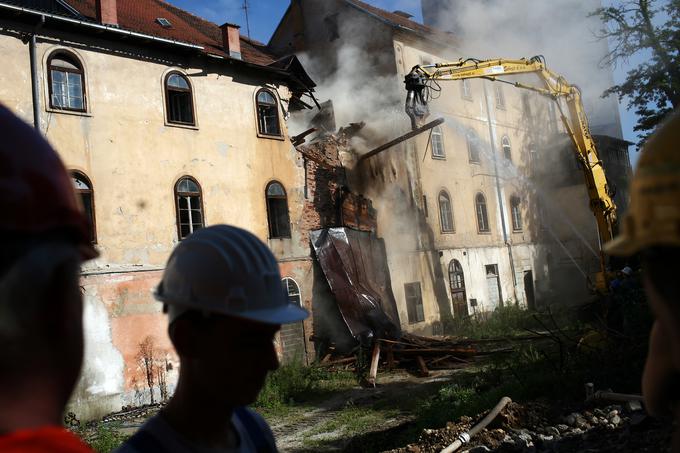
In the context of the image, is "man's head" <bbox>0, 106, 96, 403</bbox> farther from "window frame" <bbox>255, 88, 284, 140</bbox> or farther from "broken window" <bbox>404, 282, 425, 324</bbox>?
"broken window" <bbox>404, 282, 425, 324</bbox>

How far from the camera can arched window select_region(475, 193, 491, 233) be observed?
83.4 feet

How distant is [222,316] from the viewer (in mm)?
1694

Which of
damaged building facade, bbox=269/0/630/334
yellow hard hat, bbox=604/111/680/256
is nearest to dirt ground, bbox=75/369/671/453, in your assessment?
yellow hard hat, bbox=604/111/680/256

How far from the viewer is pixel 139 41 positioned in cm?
1391

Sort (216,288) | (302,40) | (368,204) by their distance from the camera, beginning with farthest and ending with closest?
(302,40) → (368,204) → (216,288)

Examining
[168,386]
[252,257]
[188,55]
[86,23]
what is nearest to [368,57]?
[188,55]

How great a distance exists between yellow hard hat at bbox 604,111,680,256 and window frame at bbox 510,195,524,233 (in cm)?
2754

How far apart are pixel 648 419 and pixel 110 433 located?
8010 mm

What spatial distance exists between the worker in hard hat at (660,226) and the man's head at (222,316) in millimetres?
1057

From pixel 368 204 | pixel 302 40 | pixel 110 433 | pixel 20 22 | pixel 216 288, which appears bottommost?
pixel 110 433

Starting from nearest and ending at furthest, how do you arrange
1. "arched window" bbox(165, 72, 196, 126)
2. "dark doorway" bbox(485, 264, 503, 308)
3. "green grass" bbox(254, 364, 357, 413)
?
"green grass" bbox(254, 364, 357, 413) < "arched window" bbox(165, 72, 196, 126) < "dark doorway" bbox(485, 264, 503, 308)

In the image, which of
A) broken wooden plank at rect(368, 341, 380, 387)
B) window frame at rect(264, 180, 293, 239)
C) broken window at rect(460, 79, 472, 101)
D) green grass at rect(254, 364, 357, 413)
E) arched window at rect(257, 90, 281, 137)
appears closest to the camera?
green grass at rect(254, 364, 357, 413)

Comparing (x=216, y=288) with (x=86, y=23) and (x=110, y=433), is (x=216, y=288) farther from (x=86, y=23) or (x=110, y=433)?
(x=86, y=23)

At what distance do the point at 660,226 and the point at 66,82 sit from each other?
46.8ft
